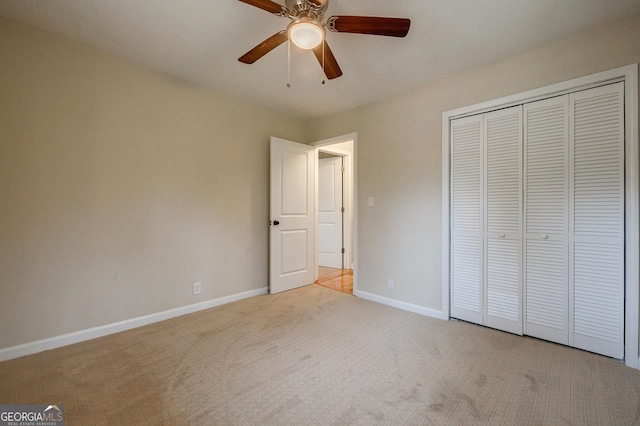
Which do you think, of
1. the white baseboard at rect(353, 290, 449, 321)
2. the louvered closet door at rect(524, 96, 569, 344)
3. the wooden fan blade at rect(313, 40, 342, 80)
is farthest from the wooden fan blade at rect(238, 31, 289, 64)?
the white baseboard at rect(353, 290, 449, 321)

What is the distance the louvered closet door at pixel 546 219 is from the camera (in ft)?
7.44

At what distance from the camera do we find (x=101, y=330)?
246cm

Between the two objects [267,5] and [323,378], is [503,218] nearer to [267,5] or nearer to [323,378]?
[323,378]

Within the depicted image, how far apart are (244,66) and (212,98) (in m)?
0.77

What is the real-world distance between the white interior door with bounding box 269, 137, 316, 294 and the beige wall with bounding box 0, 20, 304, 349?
16.6 inches

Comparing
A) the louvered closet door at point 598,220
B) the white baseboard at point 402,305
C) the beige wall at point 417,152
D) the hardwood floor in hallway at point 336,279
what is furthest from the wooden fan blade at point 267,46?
the hardwood floor in hallway at point 336,279

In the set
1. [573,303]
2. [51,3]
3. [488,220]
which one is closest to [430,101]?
[488,220]

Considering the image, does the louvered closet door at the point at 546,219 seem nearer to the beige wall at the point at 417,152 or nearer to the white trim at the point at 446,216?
the beige wall at the point at 417,152

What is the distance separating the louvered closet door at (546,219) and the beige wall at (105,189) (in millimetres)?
2989

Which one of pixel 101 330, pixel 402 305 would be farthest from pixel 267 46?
pixel 402 305

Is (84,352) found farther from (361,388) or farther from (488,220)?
(488,220)

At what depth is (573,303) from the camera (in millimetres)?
2225

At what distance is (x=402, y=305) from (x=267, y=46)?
2841mm

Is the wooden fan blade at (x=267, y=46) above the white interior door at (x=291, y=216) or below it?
above
